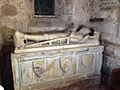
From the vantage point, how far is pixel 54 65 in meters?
2.66

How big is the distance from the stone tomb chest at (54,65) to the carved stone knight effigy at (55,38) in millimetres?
90

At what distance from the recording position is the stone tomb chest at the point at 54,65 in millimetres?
2455

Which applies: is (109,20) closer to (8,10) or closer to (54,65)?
(54,65)

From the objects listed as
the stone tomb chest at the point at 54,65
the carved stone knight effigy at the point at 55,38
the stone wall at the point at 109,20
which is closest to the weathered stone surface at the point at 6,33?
the carved stone knight effigy at the point at 55,38

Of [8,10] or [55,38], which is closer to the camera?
[55,38]

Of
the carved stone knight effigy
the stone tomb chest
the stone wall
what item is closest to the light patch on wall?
the carved stone knight effigy

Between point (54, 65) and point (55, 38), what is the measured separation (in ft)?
1.47

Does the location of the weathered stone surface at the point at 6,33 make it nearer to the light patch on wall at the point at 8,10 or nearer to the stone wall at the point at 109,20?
the light patch on wall at the point at 8,10

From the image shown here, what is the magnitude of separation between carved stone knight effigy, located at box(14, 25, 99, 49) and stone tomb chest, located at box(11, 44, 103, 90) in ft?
0.30

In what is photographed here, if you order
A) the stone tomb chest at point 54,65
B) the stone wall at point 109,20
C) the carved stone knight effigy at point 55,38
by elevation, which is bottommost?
the stone tomb chest at point 54,65

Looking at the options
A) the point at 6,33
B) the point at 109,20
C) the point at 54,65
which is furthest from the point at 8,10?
the point at 109,20

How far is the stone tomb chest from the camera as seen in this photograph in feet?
8.05

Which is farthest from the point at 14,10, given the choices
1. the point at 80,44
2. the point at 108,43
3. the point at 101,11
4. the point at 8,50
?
the point at 108,43

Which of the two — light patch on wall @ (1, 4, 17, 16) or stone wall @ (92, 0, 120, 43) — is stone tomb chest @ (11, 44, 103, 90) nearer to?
stone wall @ (92, 0, 120, 43)
